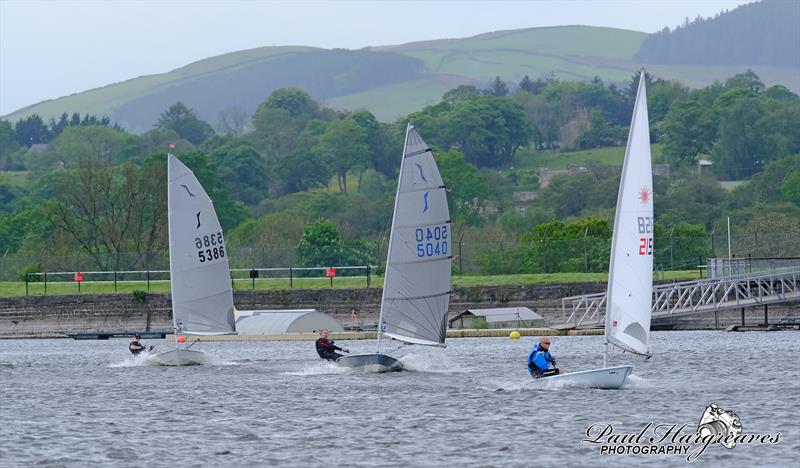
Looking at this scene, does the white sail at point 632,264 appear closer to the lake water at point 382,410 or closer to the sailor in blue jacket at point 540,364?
the lake water at point 382,410

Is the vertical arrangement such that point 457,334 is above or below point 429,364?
below

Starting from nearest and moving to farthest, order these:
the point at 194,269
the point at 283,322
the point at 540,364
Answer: the point at 540,364, the point at 194,269, the point at 283,322

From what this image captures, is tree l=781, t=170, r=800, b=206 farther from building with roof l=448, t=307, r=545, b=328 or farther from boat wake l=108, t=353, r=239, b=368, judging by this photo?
boat wake l=108, t=353, r=239, b=368

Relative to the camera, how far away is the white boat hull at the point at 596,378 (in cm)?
4264

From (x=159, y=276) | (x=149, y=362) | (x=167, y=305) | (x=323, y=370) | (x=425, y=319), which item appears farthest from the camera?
(x=159, y=276)

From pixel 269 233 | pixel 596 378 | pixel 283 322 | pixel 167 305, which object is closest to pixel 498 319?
pixel 283 322

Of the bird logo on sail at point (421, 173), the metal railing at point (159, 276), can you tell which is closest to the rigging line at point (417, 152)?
the bird logo on sail at point (421, 173)

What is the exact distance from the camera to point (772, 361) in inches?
2137

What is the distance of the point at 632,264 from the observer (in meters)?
41.6

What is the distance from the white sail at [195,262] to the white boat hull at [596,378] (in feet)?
64.9

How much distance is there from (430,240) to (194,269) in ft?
40.9

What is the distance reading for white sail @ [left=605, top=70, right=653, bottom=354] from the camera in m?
41.1

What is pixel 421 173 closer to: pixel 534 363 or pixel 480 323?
pixel 534 363

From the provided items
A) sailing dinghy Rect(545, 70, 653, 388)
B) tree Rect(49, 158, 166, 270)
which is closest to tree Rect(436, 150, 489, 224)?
tree Rect(49, 158, 166, 270)
